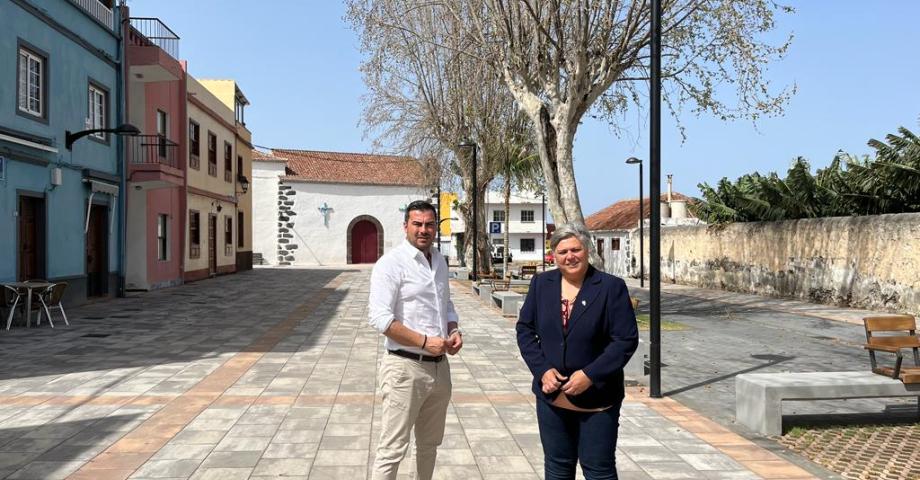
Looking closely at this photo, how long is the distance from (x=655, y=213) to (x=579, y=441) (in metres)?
4.30

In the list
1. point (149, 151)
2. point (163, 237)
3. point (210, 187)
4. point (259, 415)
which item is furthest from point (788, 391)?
point (210, 187)

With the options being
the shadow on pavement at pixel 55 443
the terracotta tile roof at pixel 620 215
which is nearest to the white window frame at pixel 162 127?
the shadow on pavement at pixel 55 443

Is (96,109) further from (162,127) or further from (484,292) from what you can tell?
(484,292)

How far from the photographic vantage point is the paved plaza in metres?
4.68

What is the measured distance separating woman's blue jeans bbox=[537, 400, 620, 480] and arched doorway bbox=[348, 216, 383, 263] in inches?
1656

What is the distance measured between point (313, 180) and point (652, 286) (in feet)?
126

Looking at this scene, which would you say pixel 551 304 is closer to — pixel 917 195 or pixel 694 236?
pixel 917 195

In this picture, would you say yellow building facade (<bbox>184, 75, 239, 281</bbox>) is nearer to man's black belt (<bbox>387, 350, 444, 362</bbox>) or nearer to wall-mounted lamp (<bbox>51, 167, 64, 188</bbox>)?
wall-mounted lamp (<bbox>51, 167, 64, 188</bbox>)

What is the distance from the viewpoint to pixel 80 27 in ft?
48.7

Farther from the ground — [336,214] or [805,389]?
[336,214]

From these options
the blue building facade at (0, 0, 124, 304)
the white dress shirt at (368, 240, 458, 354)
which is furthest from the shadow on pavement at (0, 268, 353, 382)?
the white dress shirt at (368, 240, 458, 354)

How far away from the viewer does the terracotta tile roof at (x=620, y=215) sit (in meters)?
37.7

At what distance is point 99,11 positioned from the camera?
15891mm

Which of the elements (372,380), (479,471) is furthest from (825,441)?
(372,380)
